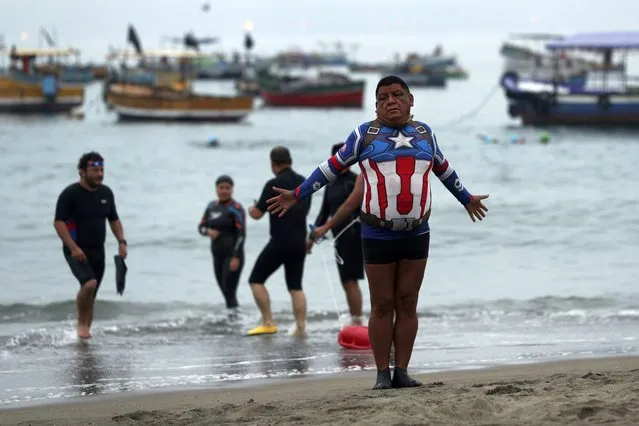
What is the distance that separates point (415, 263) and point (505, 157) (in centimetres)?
3944

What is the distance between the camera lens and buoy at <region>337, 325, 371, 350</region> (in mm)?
10016

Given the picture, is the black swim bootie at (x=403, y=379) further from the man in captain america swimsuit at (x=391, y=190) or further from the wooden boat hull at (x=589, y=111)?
the wooden boat hull at (x=589, y=111)

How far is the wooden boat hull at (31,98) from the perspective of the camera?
75875mm

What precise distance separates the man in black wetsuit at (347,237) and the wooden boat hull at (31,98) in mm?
67284

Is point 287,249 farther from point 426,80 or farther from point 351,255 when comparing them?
point 426,80

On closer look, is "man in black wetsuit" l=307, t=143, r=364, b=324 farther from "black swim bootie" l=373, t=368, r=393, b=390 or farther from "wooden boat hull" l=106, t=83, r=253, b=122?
"wooden boat hull" l=106, t=83, r=253, b=122

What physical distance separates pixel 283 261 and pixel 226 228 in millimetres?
1283

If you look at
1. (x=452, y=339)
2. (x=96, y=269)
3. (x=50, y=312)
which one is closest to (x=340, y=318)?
(x=452, y=339)

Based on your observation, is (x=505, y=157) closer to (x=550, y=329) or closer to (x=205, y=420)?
(x=550, y=329)

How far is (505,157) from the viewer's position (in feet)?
151

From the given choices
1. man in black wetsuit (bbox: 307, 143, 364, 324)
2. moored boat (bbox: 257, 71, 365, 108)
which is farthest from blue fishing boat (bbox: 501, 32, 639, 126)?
man in black wetsuit (bbox: 307, 143, 364, 324)

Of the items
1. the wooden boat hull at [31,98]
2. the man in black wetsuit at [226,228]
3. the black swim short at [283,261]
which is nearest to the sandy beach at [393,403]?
the black swim short at [283,261]

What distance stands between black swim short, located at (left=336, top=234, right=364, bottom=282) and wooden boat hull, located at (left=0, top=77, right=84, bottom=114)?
67.4 metres

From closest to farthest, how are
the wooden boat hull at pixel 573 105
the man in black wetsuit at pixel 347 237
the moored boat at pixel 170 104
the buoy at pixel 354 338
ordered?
the buoy at pixel 354 338 < the man in black wetsuit at pixel 347 237 < the wooden boat hull at pixel 573 105 < the moored boat at pixel 170 104
